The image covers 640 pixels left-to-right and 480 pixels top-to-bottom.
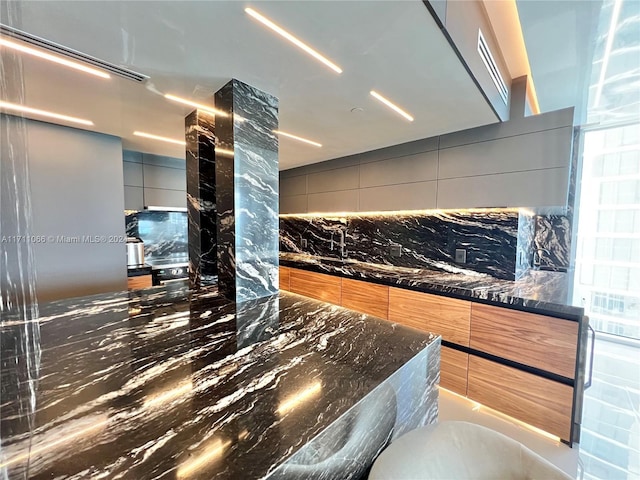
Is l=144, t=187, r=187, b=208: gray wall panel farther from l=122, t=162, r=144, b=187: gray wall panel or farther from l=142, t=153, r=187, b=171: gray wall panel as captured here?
l=142, t=153, r=187, b=171: gray wall panel

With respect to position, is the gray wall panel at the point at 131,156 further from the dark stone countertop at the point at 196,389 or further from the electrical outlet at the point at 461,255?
the electrical outlet at the point at 461,255

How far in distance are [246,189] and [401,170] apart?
5.82 feet

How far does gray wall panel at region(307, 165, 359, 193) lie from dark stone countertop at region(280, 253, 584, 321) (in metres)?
1.04

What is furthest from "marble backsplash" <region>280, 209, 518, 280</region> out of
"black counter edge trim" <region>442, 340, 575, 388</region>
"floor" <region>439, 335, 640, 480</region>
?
"floor" <region>439, 335, 640, 480</region>

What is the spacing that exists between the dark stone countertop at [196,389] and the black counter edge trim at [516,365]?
1.00 metres

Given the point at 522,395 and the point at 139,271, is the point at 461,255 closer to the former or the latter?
the point at 522,395

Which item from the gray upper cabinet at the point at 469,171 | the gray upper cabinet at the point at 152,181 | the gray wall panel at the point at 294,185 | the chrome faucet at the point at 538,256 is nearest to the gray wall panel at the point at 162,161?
the gray upper cabinet at the point at 152,181

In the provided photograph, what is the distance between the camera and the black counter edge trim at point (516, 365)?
154 centimetres

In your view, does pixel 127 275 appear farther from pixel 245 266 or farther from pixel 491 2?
pixel 491 2

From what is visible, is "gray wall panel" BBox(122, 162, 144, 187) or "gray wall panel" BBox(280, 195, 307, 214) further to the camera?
"gray wall panel" BBox(280, 195, 307, 214)

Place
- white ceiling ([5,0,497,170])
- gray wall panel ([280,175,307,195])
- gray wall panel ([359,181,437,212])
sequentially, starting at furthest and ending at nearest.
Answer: gray wall panel ([280,175,307,195]) < gray wall panel ([359,181,437,212]) < white ceiling ([5,0,497,170])

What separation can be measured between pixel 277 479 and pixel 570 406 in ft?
6.33

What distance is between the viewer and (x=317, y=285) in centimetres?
303

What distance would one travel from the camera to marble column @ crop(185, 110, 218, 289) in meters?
1.93
